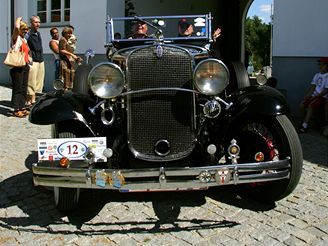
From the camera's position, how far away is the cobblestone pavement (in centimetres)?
305

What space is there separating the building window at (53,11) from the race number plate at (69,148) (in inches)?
357

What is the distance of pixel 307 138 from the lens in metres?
6.06

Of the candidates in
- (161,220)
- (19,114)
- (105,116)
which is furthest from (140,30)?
(19,114)

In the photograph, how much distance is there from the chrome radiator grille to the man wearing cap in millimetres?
3599

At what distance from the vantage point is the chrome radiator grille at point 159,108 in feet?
10.9

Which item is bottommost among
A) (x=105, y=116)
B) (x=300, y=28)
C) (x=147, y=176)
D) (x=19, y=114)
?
(x=19, y=114)

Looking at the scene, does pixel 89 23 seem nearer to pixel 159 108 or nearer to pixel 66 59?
pixel 66 59

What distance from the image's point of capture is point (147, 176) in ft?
9.64

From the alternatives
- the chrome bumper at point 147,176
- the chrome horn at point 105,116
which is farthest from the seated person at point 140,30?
the chrome bumper at point 147,176

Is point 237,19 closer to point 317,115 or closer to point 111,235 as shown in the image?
point 317,115

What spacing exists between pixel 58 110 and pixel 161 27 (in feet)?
5.60

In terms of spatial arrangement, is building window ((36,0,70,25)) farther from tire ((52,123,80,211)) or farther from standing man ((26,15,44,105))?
tire ((52,123,80,211))

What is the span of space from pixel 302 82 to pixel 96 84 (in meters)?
5.16

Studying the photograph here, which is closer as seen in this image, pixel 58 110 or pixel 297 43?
pixel 58 110
